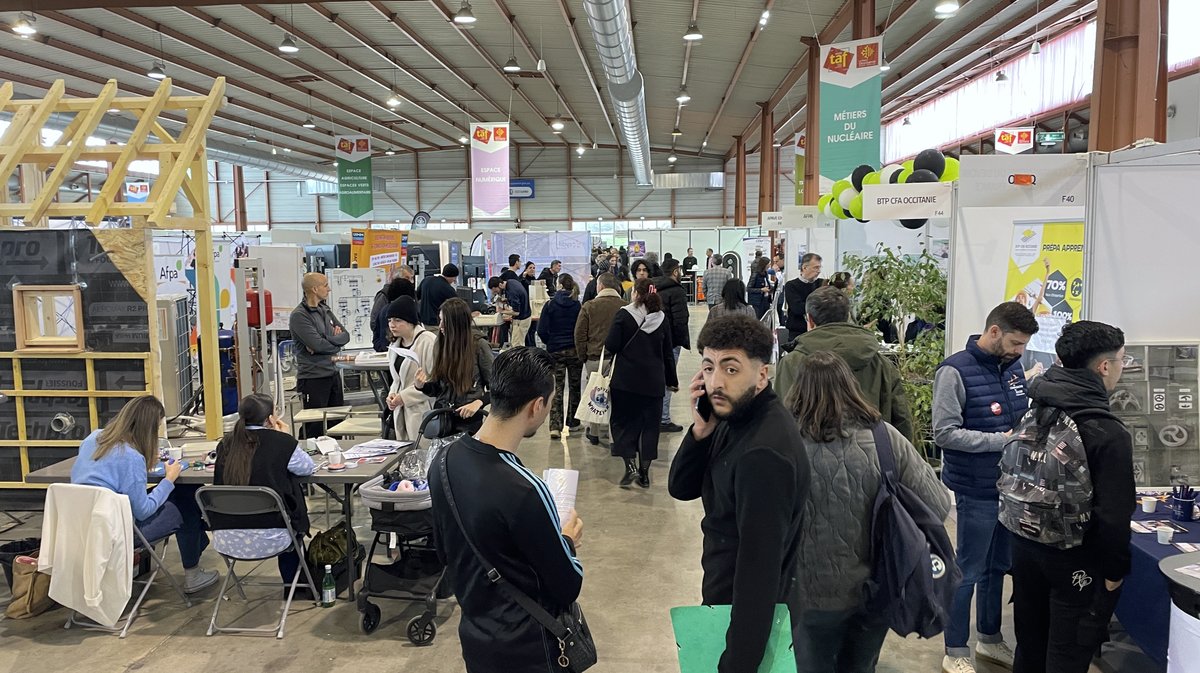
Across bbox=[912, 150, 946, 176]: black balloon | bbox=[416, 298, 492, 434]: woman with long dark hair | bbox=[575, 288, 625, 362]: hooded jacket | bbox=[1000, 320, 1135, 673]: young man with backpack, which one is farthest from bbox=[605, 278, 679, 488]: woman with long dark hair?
bbox=[1000, 320, 1135, 673]: young man with backpack

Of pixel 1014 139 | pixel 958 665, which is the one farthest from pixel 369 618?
pixel 1014 139

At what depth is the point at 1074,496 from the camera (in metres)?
2.30

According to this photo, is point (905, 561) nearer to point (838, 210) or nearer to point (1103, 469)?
point (1103, 469)

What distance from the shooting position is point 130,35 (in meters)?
11.9

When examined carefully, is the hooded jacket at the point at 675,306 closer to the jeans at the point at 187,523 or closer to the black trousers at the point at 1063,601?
the jeans at the point at 187,523

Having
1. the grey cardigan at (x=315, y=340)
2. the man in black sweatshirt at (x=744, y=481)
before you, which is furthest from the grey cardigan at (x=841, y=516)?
the grey cardigan at (x=315, y=340)

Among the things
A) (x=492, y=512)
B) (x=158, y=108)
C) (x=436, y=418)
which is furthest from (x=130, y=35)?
(x=492, y=512)

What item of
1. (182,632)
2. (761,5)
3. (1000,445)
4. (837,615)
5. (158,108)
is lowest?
(182,632)

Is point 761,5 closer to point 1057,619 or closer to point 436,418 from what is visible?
point 436,418

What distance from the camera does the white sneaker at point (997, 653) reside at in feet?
10.3

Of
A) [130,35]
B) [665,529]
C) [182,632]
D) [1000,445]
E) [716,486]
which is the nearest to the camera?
[716,486]

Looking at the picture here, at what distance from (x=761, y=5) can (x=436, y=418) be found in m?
8.56

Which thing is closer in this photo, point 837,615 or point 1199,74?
point 837,615

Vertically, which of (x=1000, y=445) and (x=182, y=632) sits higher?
(x=1000, y=445)
